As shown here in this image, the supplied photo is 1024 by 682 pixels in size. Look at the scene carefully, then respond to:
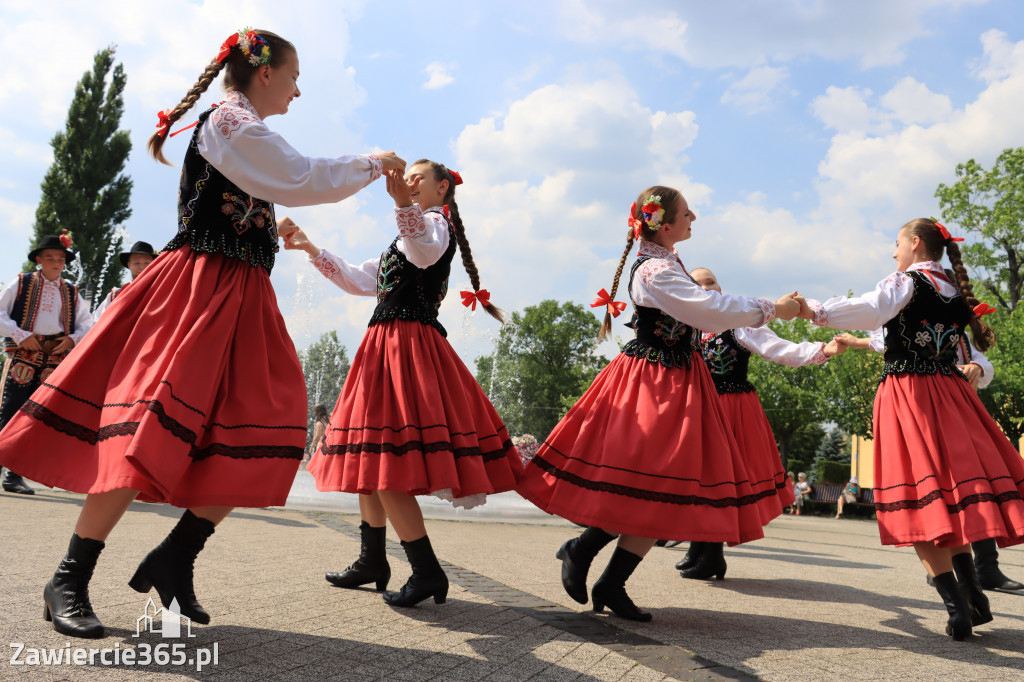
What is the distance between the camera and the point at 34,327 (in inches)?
290

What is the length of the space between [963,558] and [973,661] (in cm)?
75

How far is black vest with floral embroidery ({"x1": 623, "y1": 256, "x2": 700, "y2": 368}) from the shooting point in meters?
3.97

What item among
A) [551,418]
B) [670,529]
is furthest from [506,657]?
[551,418]

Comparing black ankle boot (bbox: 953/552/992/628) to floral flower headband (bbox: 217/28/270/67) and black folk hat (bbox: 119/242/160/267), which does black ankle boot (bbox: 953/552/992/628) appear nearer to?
floral flower headband (bbox: 217/28/270/67)

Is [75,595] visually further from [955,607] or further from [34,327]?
[34,327]

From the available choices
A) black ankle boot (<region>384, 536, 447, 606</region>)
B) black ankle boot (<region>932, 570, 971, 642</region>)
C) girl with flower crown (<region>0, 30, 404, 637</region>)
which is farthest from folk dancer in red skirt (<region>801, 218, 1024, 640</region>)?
girl with flower crown (<region>0, 30, 404, 637</region>)

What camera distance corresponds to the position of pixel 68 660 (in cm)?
218

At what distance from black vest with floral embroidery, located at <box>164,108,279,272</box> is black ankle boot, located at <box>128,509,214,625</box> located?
96 centimetres

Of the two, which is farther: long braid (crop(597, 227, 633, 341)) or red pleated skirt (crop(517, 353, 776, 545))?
long braid (crop(597, 227, 633, 341))

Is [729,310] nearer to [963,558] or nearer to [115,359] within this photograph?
[963,558]

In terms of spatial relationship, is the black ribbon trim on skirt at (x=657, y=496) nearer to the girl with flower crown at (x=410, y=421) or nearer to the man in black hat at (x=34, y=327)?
the girl with flower crown at (x=410, y=421)

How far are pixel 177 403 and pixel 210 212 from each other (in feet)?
2.50

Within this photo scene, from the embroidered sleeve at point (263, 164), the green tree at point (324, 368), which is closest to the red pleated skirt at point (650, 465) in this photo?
the embroidered sleeve at point (263, 164)

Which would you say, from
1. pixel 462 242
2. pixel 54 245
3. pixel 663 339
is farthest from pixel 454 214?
pixel 54 245
